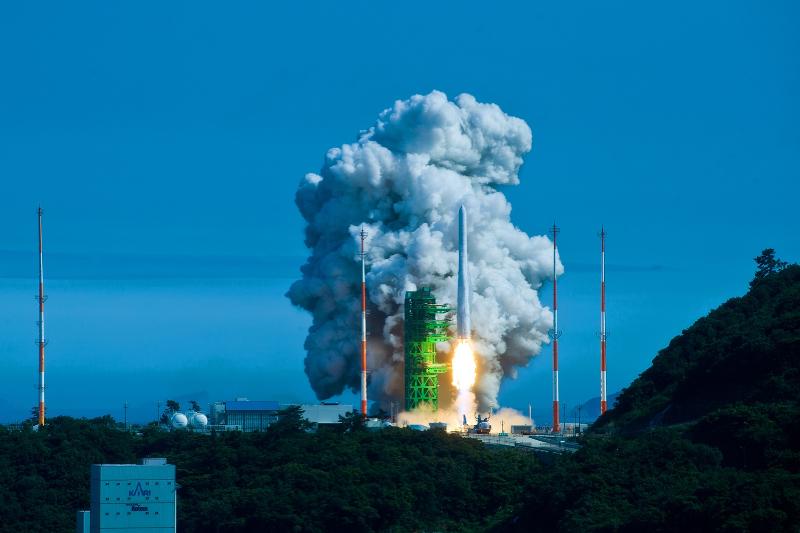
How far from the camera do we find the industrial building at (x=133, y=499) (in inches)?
2351

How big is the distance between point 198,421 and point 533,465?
23658mm

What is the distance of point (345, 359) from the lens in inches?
3497

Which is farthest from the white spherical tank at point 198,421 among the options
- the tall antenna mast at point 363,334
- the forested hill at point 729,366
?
the forested hill at point 729,366

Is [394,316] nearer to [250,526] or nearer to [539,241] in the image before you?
[539,241]

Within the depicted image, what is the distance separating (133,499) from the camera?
6003cm

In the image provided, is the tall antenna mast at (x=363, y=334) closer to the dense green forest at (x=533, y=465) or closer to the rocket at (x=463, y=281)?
the dense green forest at (x=533, y=465)

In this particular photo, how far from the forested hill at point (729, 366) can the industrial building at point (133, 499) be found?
16.8m

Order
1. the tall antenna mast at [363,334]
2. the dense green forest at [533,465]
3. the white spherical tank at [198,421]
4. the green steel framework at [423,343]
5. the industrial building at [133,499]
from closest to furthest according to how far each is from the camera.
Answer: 1. the dense green forest at [533,465]
2. the industrial building at [133,499]
3. the tall antenna mast at [363,334]
4. the green steel framework at [423,343]
5. the white spherical tank at [198,421]

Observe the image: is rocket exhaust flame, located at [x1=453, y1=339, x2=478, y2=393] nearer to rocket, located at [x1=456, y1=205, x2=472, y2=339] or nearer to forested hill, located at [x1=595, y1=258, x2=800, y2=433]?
rocket, located at [x1=456, y1=205, x2=472, y2=339]

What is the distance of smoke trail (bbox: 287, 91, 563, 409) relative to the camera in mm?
87250

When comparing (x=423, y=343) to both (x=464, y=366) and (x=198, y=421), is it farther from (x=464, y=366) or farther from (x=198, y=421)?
(x=198, y=421)

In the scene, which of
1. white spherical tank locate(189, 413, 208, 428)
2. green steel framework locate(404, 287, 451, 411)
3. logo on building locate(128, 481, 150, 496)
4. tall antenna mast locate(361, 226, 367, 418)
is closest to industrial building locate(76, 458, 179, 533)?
logo on building locate(128, 481, 150, 496)

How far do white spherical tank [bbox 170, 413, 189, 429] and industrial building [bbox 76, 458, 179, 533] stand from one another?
29.5 meters

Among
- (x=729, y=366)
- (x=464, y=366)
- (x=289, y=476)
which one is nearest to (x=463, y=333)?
(x=464, y=366)
